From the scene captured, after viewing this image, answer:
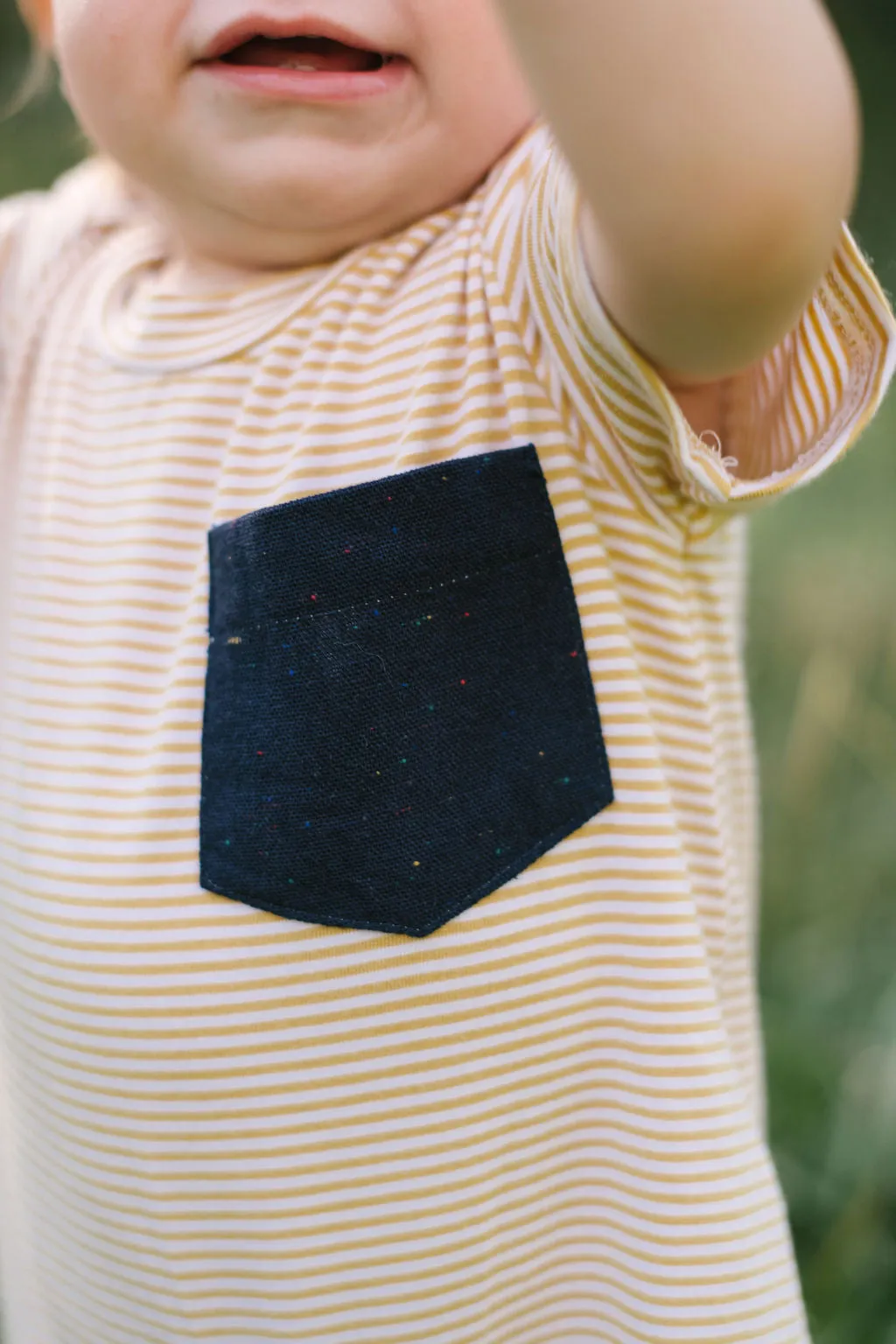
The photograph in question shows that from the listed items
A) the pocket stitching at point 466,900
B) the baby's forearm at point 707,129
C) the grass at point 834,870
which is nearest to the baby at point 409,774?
the pocket stitching at point 466,900

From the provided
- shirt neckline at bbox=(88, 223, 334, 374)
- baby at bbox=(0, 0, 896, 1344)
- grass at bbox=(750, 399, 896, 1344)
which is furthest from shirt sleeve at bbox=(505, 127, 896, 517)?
grass at bbox=(750, 399, 896, 1344)

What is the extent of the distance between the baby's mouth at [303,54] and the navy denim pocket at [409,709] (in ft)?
0.62

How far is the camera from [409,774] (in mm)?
529

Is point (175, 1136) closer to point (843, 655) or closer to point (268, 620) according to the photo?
point (268, 620)

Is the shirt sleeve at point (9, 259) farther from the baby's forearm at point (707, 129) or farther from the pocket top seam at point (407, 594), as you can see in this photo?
the baby's forearm at point (707, 129)

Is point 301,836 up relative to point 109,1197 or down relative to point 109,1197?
up

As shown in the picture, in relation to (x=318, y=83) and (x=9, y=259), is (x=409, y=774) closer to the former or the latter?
(x=318, y=83)

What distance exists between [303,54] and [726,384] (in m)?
0.24

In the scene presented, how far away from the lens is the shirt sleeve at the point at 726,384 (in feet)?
1.56

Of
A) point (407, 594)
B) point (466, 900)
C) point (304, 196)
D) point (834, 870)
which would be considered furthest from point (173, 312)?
point (834, 870)

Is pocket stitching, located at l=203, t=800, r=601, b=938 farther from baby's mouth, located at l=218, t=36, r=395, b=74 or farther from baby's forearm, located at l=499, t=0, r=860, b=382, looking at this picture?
baby's mouth, located at l=218, t=36, r=395, b=74

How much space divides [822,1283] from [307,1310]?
2.09 feet

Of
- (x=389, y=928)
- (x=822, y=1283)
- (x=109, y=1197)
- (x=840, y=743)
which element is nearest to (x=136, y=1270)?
(x=109, y=1197)

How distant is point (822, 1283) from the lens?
3.37ft
